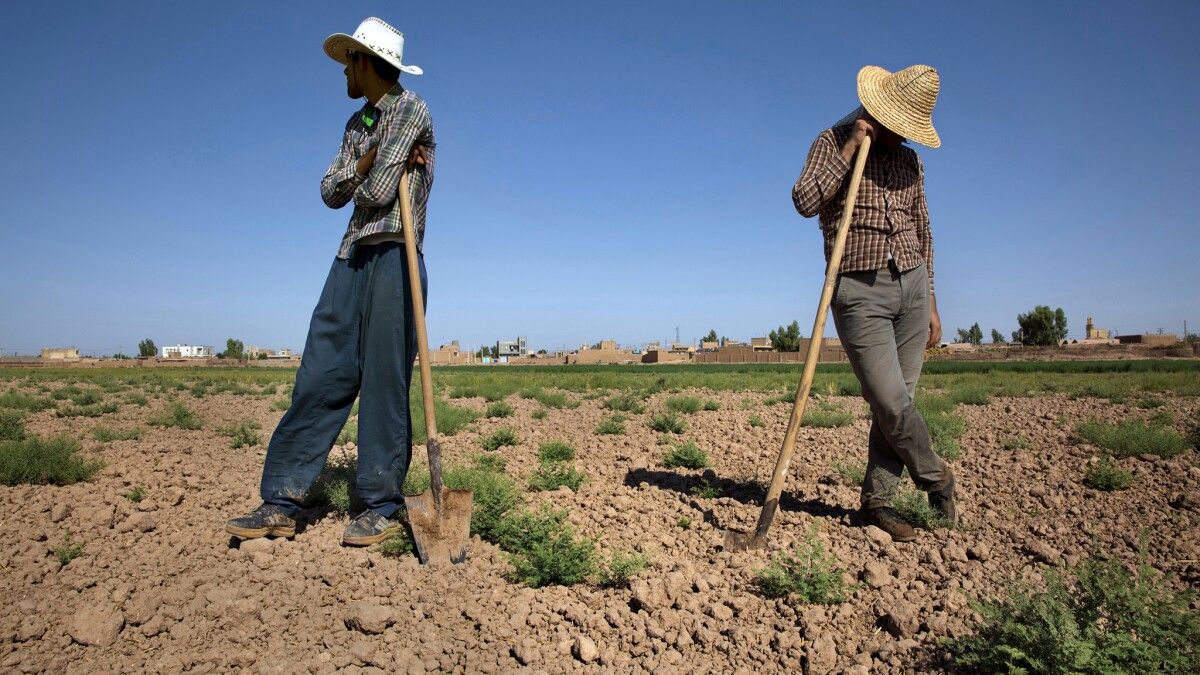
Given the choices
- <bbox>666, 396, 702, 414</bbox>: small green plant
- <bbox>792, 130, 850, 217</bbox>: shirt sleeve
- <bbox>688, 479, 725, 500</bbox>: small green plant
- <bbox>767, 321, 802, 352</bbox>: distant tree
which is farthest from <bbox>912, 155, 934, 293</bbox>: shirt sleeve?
<bbox>767, 321, 802, 352</bbox>: distant tree

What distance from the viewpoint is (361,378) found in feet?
11.7

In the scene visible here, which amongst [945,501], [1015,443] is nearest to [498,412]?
[1015,443]

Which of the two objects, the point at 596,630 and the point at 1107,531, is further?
the point at 1107,531

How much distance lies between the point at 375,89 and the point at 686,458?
127 inches

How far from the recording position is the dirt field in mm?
2457

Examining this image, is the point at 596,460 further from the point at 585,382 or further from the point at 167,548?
the point at 585,382

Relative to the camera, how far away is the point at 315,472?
11.6ft

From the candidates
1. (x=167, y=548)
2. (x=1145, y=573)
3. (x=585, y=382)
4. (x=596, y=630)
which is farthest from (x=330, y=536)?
(x=585, y=382)

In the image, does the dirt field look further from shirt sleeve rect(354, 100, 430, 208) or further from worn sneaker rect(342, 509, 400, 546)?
shirt sleeve rect(354, 100, 430, 208)

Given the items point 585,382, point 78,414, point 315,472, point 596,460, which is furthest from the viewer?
point 585,382

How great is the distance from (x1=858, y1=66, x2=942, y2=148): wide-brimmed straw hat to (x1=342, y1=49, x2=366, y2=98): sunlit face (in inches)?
96.6

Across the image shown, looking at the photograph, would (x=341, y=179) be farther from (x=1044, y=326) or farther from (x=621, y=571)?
(x=1044, y=326)

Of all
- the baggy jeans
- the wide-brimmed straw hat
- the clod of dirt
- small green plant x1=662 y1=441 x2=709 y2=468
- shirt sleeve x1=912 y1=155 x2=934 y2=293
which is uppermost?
the wide-brimmed straw hat

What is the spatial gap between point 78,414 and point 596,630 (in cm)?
911
